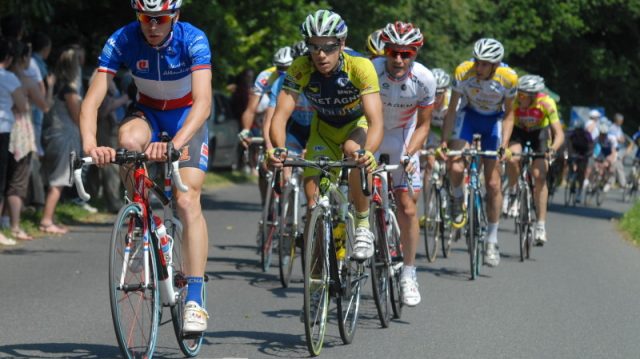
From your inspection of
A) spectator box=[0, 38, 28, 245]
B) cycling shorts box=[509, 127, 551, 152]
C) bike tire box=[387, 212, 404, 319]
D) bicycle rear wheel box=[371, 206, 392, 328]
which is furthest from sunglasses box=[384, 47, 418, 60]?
cycling shorts box=[509, 127, 551, 152]

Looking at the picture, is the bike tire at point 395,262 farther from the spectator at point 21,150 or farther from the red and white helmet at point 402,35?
the spectator at point 21,150

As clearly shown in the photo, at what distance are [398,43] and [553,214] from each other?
13215mm

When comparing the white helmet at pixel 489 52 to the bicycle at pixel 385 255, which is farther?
the white helmet at pixel 489 52

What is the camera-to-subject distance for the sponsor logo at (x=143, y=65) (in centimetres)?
750

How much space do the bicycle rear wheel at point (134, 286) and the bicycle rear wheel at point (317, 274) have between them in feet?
3.54

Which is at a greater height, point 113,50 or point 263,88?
point 113,50

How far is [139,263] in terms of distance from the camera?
692 centimetres

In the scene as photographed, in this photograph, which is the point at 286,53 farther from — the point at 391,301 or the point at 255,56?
the point at 255,56

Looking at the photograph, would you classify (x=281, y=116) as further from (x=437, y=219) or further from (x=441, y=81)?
(x=441, y=81)

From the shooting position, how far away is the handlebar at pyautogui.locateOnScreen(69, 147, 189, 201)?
6.70 m

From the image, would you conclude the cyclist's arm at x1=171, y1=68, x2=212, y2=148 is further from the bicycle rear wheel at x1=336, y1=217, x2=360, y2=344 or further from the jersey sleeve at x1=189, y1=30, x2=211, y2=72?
the bicycle rear wheel at x1=336, y1=217, x2=360, y2=344

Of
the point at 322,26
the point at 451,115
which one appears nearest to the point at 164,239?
the point at 322,26

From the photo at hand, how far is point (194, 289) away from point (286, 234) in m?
4.16

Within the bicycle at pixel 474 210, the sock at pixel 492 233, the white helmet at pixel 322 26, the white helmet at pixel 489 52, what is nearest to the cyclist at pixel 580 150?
the sock at pixel 492 233
